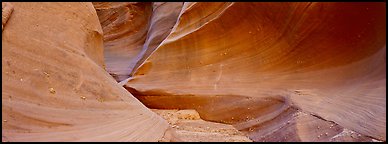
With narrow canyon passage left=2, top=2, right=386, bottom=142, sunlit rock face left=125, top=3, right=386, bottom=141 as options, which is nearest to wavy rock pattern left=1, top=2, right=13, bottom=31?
narrow canyon passage left=2, top=2, right=386, bottom=142

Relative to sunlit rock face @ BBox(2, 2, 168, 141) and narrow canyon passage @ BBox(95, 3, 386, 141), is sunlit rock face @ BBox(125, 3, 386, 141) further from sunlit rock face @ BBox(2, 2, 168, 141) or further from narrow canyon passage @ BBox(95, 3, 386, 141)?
sunlit rock face @ BBox(2, 2, 168, 141)

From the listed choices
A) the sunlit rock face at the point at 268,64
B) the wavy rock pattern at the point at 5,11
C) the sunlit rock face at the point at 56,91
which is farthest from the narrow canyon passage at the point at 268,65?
the wavy rock pattern at the point at 5,11

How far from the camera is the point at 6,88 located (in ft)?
5.97

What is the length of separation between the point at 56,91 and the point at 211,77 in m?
1.73

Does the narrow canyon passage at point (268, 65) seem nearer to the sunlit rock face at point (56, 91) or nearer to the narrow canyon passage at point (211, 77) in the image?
the narrow canyon passage at point (211, 77)

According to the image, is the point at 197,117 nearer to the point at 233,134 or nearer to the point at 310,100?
the point at 233,134

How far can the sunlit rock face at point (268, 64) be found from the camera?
2996 millimetres

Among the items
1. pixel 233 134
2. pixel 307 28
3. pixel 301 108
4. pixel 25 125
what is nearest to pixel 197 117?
pixel 233 134

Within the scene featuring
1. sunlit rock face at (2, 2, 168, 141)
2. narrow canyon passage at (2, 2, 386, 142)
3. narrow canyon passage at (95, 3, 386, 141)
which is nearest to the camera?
sunlit rock face at (2, 2, 168, 141)

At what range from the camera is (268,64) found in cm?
350

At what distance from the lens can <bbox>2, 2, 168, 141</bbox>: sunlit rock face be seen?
178cm

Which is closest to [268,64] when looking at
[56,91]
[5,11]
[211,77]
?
[211,77]

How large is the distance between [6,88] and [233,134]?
145 cm

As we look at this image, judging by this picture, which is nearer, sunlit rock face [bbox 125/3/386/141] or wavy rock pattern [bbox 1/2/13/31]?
wavy rock pattern [bbox 1/2/13/31]
